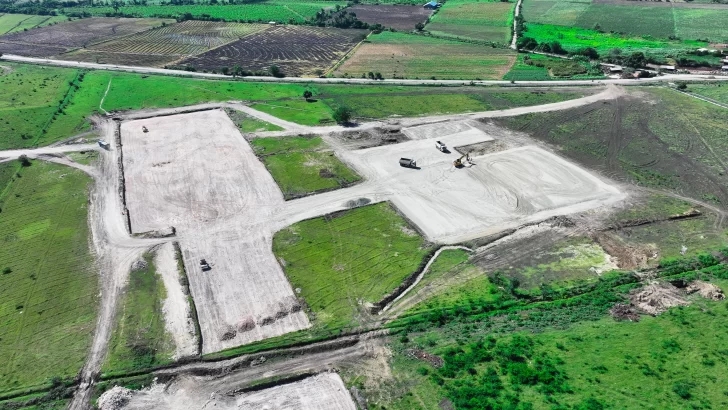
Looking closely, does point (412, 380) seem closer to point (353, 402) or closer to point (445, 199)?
point (353, 402)

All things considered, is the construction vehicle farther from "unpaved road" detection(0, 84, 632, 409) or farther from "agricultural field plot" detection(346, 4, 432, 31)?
"agricultural field plot" detection(346, 4, 432, 31)

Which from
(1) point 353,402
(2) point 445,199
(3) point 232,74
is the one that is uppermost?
(3) point 232,74

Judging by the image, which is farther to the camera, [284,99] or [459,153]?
[284,99]

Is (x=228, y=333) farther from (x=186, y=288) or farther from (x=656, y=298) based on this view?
(x=656, y=298)

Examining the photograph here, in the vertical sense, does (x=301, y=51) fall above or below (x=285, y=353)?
above

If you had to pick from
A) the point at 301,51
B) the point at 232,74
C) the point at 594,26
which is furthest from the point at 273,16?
the point at 594,26

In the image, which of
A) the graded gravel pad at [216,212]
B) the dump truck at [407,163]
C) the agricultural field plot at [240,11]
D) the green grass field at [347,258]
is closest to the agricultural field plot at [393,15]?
the agricultural field plot at [240,11]

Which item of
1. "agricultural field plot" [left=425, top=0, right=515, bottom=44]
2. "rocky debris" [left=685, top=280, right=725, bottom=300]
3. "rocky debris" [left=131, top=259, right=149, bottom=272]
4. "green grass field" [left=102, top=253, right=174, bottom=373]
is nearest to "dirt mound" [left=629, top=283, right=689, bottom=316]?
"rocky debris" [left=685, top=280, right=725, bottom=300]

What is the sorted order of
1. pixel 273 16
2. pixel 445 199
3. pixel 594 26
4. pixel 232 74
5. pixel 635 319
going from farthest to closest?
pixel 273 16 < pixel 594 26 < pixel 232 74 < pixel 445 199 < pixel 635 319

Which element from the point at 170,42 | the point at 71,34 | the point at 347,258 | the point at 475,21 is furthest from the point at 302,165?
the point at 71,34

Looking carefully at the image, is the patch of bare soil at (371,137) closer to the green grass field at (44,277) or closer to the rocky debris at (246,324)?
the rocky debris at (246,324)
